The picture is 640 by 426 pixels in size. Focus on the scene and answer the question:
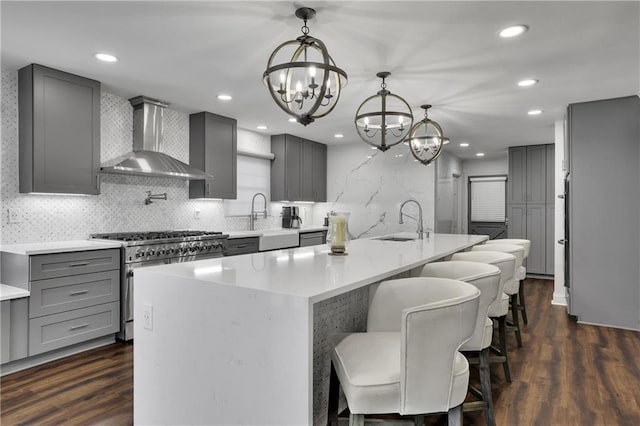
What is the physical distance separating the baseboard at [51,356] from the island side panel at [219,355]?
1652 millimetres

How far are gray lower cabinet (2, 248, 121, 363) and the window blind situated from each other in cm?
764

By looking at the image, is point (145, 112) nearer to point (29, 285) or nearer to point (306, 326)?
point (29, 285)

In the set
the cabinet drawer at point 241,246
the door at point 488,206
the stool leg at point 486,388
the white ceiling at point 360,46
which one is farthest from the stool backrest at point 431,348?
the door at point 488,206

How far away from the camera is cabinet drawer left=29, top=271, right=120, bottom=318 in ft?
9.72

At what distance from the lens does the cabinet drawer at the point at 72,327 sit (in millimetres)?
2957

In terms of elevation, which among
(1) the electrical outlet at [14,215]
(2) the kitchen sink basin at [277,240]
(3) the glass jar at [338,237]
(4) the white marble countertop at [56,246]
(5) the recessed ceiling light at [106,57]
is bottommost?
(2) the kitchen sink basin at [277,240]

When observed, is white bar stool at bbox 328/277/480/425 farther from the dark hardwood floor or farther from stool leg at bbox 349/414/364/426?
the dark hardwood floor

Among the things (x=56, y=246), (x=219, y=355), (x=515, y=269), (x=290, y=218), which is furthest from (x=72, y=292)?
(x=515, y=269)

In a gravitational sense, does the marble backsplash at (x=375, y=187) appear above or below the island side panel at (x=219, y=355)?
above

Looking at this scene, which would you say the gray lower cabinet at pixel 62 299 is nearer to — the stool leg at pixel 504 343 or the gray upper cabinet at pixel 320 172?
the stool leg at pixel 504 343

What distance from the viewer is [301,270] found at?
74.7 inches

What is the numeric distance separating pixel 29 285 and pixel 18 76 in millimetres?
1790

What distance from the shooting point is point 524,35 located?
2.61 metres

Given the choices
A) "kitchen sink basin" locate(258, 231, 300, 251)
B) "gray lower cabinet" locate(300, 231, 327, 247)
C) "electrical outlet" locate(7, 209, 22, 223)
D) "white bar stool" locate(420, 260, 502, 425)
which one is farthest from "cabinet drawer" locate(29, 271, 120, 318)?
"gray lower cabinet" locate(300, 231, 327, 247)
